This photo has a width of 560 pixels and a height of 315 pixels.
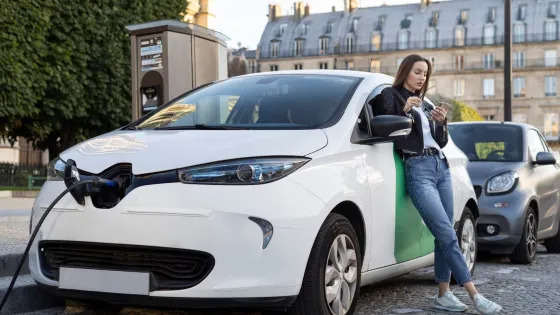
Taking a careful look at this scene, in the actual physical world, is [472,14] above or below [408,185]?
above

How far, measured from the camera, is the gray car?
9.06 m

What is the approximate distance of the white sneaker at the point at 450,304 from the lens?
19.0 feet

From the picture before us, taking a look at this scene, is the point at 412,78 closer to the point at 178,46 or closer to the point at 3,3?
the point at 178,46

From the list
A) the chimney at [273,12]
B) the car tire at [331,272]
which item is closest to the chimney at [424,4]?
the chimney at [273,12]

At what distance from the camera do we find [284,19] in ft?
334

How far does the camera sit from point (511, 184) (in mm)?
9203

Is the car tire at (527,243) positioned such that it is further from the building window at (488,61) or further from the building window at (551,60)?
the building window at (551,60)

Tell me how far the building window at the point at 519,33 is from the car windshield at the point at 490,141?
8330 cm

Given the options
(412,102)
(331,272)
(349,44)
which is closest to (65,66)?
(412,102)

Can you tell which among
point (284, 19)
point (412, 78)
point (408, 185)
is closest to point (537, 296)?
point (408, 185)

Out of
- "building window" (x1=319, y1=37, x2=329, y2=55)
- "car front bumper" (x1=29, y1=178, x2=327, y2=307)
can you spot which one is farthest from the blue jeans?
"building window" (x1=319, y1=37, x2=329, y2=55)

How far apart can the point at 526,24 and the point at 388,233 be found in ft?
293

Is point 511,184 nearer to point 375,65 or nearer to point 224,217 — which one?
point 224,217

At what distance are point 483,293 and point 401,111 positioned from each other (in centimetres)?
183
